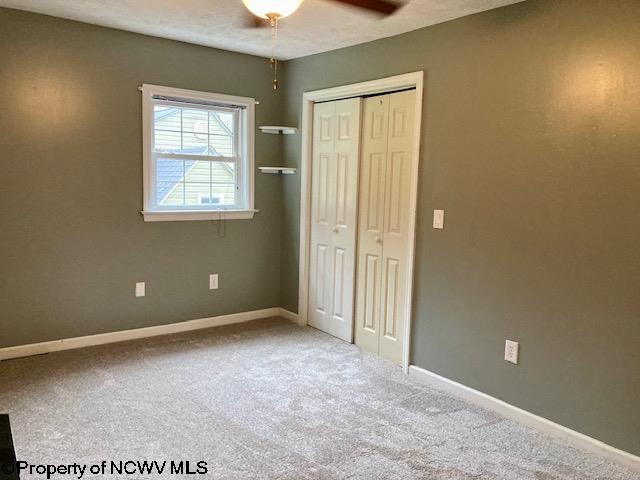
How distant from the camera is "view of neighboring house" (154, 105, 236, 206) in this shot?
431cm

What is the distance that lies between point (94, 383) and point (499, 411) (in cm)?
248

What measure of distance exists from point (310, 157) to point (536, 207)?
87.0 inches

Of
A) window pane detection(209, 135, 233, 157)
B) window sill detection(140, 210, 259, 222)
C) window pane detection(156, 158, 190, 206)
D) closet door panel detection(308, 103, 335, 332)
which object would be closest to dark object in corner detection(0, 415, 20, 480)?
window sill detection(140, 210, 259, 222)

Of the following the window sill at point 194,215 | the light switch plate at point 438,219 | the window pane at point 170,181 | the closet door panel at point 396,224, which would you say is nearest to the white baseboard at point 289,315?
the window sill at point 194,215

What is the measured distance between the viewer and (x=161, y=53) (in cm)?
414

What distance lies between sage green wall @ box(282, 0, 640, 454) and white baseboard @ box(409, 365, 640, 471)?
0.14 ft

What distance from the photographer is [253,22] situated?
3592 millimetres

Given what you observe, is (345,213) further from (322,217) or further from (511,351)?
(511,351)

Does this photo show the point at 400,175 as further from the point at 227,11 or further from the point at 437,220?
the point at 227,11

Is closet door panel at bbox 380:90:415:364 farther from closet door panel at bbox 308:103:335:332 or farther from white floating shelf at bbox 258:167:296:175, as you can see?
white floating shelf at bbox 258:167:296:175

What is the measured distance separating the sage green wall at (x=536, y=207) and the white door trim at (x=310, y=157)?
0.06 metres

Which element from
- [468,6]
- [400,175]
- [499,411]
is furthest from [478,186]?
[499,411]

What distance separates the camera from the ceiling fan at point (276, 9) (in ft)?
7.11

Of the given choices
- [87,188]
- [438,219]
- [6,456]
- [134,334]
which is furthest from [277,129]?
[6,456]
